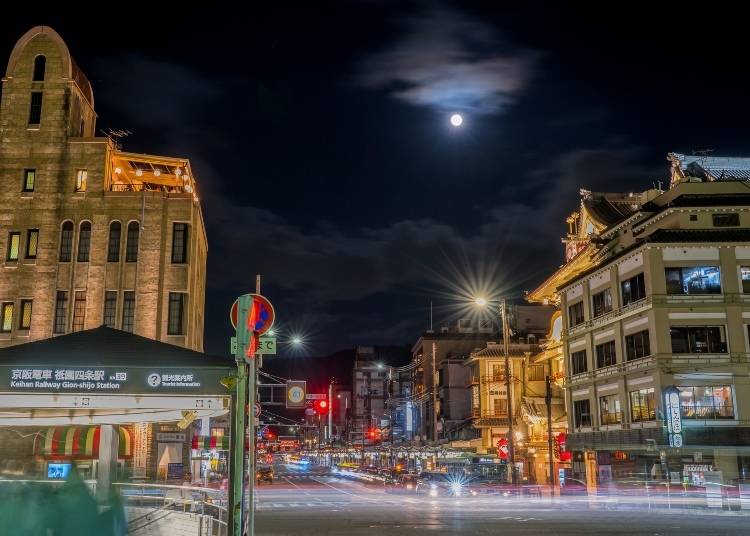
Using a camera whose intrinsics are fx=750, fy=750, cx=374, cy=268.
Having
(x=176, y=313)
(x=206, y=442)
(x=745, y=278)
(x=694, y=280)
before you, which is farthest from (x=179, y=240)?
(x=745, y=278)

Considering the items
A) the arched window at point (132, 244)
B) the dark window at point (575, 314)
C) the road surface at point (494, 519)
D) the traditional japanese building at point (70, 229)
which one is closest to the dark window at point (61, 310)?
the traditional japanese building at point (70, 229)

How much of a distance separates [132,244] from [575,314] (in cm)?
3015

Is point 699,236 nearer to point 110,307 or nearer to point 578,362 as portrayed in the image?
point 578,362

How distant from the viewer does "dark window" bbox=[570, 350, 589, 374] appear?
4984 cm

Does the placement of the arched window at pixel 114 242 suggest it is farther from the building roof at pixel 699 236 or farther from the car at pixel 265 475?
the building roof at pixel 699 236

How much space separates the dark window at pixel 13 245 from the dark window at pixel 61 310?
12.6ft

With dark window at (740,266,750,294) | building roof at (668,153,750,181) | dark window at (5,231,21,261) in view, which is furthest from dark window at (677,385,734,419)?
dark window at (5,231,21,261)

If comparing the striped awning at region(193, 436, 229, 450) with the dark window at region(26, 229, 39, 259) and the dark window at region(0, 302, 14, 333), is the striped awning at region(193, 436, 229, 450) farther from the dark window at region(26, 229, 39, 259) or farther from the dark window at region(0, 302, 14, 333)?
the dark window at region(26, 229, 39, 259)

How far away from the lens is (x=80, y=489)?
390 inches

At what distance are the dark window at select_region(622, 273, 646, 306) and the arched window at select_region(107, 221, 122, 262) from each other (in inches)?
1245

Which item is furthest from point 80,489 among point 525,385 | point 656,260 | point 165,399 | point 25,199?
point 525,385

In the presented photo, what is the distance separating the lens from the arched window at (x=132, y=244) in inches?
1923

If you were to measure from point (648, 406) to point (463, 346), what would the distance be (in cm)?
5928

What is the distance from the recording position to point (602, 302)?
4706cm
